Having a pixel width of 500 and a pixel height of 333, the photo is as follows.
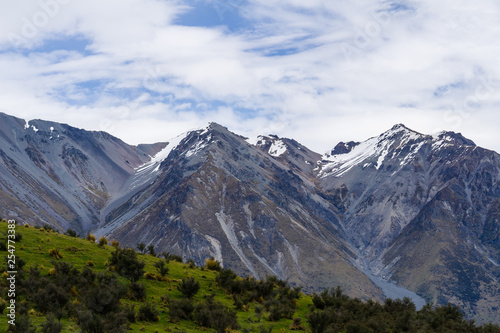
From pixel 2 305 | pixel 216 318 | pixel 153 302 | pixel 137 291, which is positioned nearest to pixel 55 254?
pixel 137 291

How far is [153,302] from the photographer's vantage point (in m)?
45.2

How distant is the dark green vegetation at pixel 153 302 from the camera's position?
1529 inches

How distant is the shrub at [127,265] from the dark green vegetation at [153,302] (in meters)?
0.09

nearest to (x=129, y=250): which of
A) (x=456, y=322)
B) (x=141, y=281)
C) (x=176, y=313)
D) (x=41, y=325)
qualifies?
(x=141, y=281)

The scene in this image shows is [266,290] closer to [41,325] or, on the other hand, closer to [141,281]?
[141,281]

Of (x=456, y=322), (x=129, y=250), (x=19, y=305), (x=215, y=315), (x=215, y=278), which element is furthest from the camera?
(x=215, y=278)

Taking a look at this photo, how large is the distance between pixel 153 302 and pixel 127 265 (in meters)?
5.59

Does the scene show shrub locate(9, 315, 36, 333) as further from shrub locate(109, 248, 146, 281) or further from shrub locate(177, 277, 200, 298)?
shrub locate(177, 277, 200, 298)

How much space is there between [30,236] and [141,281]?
12580 millimetres

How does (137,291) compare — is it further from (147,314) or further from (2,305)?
(2,305)

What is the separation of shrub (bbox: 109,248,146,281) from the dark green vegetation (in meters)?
0.09

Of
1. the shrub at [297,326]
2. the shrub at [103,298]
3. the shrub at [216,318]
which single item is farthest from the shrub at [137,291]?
the shrub at [297,326]

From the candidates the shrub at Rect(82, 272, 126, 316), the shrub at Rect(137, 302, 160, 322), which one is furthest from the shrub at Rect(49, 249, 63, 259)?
the shrub at Rect(137, 302, 160, 322)

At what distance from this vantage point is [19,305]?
3797 centimetres
